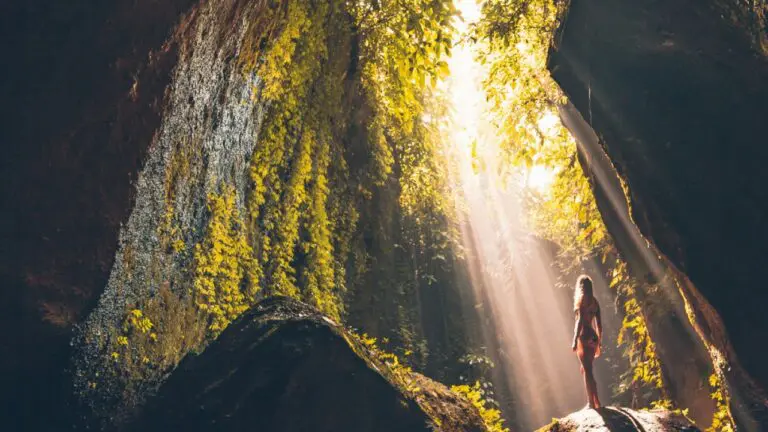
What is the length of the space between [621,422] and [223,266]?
13.5 feet

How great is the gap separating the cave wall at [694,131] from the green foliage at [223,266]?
386cm

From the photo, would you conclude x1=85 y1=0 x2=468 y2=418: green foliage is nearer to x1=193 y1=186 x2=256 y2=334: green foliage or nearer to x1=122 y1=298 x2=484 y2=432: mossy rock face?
x1=193 y1=186 x2=256 y2=334: green foliage

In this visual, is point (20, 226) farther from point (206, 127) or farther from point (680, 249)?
point (680, 249)

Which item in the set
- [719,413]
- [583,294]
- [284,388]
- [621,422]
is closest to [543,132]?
[583,294]

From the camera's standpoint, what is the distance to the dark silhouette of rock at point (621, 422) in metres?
5.20

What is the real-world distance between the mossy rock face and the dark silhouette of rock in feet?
7.30

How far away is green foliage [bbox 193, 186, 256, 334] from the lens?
18.3 feet

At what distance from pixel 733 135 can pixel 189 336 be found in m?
5.07

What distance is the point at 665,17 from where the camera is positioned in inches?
215

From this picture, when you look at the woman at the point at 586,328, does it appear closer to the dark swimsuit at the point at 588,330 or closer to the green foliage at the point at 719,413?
the dark swimsuit at the point at 588,330

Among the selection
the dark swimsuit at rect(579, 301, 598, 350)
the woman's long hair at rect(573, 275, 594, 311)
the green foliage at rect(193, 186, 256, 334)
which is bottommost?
the dark swimsuit at rect(579, 301, 598, 350)

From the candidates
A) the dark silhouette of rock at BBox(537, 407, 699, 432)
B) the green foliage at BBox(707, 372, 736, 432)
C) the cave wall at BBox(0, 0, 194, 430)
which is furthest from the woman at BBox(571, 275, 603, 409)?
the cave wall at BBox(0, 0, 194, 430)

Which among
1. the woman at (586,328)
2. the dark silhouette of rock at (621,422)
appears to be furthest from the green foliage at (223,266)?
the woman at (586,328)

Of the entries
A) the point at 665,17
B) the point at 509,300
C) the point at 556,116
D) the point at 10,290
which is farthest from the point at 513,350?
the point at 10,290
